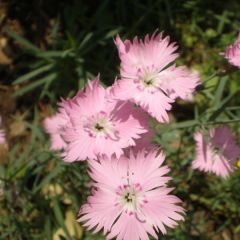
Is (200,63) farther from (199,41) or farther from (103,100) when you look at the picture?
(103,100)

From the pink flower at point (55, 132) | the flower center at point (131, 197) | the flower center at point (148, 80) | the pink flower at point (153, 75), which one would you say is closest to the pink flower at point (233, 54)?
the pink flower at point (153, 75)

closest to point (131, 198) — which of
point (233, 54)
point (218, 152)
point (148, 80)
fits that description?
point (148, 80)

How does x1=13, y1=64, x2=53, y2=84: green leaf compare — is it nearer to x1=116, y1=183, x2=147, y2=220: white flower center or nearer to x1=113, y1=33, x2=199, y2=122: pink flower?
x1=113, y1=33, x2=199, y2=122: pink flower

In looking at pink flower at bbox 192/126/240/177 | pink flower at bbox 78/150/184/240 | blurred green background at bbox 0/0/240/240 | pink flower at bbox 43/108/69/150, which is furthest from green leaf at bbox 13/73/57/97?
pink flower at bbox 78/150/184/240

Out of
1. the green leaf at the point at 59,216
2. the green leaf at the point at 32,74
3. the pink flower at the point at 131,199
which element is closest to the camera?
the pink flower at the point at 131,199

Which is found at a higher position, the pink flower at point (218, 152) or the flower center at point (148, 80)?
the pink flower at point (218, 152)

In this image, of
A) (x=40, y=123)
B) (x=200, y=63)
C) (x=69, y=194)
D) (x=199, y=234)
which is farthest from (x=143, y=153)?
(x=200, y=63)

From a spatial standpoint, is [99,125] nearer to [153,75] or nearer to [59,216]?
[153,75]

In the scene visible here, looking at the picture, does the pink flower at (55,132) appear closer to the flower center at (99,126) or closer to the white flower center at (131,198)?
the flower center at (99,126)
